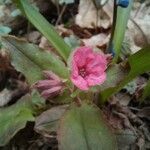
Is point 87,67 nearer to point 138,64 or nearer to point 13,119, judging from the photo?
point 138,64

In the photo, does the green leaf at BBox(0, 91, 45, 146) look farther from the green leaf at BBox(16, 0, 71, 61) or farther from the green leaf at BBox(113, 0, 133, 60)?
the green leaf at BBox(113, 0, 133, 60)

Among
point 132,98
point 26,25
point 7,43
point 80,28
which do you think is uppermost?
Answer: point 7,43

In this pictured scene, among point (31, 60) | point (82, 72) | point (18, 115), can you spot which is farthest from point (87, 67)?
point (18, 115)

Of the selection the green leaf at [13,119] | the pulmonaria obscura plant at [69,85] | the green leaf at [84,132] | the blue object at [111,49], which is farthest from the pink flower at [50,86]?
the blue object at [111,49]

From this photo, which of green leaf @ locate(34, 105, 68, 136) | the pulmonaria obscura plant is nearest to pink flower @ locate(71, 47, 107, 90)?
the pulmonaria obscura plant

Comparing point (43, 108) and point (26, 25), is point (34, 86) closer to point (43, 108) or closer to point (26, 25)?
point (43, 108)

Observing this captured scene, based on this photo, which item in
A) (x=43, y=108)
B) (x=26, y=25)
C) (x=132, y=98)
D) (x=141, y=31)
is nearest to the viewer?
(x=43, y=108)

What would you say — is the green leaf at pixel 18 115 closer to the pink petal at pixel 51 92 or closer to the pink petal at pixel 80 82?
the pink petal at pixel 51 92

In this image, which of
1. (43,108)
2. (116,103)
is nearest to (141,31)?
(116,103)
